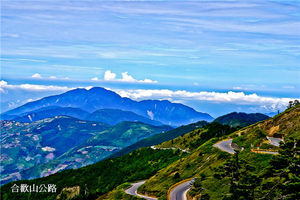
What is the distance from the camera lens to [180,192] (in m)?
91.6

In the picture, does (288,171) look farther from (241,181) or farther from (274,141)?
(274,141)

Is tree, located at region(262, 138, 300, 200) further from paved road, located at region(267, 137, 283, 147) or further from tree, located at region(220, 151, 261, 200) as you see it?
paved road, located at region(267, 137, 283, 147)

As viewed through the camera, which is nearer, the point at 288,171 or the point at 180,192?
the point at 288,171

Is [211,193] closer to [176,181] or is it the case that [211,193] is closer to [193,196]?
[193,196]

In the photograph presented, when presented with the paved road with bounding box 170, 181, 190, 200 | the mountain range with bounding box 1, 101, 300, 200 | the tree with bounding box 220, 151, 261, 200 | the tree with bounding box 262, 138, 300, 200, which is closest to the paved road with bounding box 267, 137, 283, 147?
the mountain range with bounding box 1, 101, 300, 200

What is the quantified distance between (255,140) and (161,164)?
288 ft

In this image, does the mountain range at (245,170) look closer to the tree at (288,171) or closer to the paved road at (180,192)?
the tree at (288,171)

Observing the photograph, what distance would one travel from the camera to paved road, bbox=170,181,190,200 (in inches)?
3393

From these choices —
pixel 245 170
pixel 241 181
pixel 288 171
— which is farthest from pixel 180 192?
pixel 288 171

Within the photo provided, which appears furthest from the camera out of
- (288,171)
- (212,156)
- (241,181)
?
(212,156)

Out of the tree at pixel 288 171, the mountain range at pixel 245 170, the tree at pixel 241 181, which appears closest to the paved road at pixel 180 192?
the mountain range at pixel 245 170

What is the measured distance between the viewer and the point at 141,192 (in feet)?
394

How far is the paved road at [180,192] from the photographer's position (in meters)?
86.2

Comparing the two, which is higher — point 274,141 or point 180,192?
point 274,141
